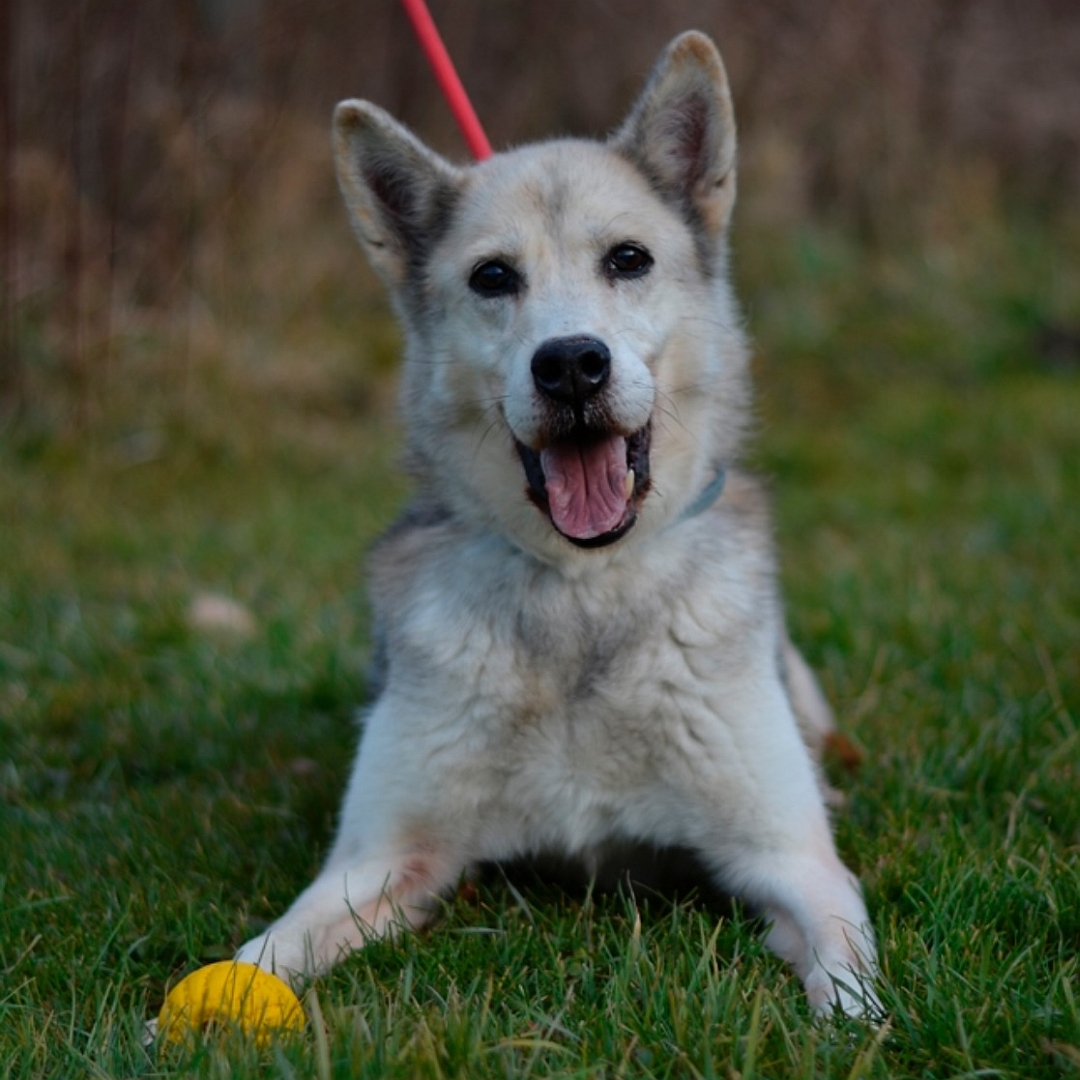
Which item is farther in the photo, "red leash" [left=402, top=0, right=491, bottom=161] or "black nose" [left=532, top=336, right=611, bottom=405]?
"red leash" [left=402, top=0, right=491, bottom=161]

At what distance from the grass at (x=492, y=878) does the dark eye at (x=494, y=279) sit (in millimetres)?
1324

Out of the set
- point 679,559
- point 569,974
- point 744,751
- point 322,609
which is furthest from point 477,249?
point 322,609

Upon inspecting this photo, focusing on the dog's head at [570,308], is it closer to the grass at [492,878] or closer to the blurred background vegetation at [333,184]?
the grass at [492,878]

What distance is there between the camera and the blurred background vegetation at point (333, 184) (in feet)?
24.8

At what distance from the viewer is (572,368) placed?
2.83m

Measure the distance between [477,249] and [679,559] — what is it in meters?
0.83

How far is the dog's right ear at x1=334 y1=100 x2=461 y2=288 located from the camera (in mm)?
3301

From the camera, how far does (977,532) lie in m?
6.20

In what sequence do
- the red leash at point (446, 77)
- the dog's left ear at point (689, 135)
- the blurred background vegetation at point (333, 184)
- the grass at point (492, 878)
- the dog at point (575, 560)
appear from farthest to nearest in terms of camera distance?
1. the blurred background vegetation at point (333, 184)
2. the red leash at point (446, 77)
3. the dog's left ear at point (689, 135)
4. the dog at point (575, 560)
5. the grass at point (492, 878)

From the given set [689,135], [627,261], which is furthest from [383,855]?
[689,135]

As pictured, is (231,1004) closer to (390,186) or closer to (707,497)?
(707,497)

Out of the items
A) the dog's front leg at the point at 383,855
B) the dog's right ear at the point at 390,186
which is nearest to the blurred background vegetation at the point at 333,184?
the dog's right ear at the point at 390,186

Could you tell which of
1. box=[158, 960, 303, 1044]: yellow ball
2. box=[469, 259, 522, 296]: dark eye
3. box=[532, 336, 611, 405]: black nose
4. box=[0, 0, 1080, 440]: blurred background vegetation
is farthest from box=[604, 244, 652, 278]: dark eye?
box=[0, 0, 1080, 440]: blurred background vegetation

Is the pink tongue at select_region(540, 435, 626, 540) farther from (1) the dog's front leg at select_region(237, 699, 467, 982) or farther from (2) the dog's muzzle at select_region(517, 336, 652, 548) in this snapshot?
(1) the dog's front leg at select_region(237, 699, 467, 982)
